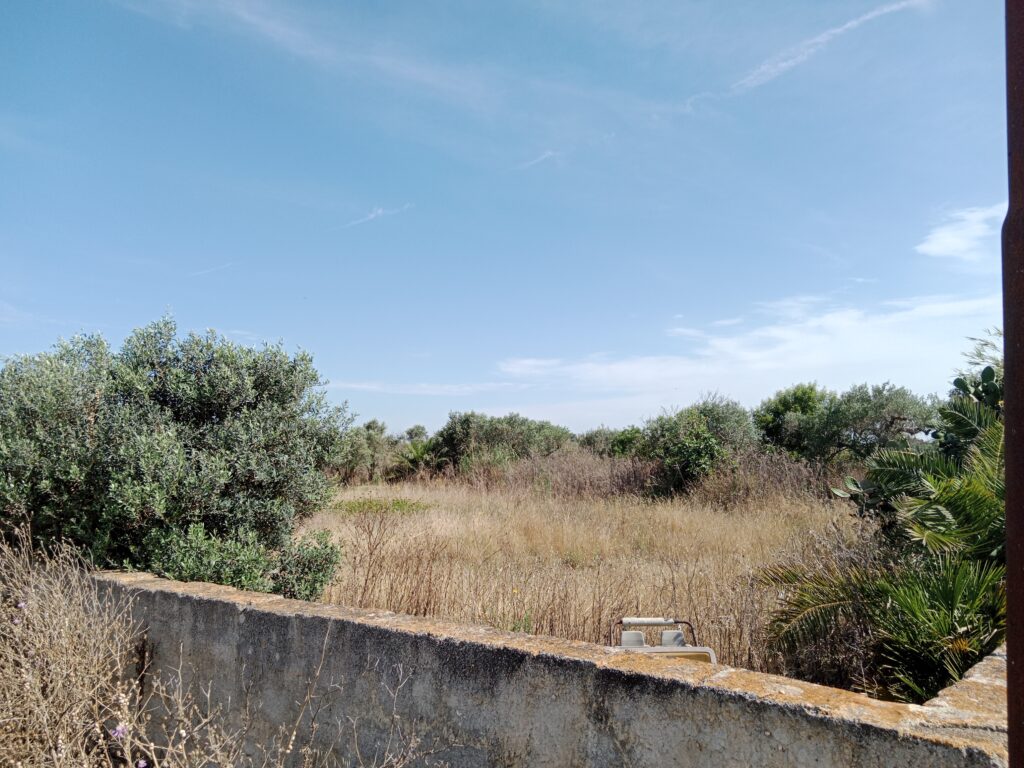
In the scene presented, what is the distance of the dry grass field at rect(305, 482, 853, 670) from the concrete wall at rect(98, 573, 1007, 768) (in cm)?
151

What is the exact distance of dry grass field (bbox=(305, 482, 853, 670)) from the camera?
465 centimetres

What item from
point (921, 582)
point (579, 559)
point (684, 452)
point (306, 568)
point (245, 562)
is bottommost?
point (579, 559)

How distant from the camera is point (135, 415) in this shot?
5.22 metres

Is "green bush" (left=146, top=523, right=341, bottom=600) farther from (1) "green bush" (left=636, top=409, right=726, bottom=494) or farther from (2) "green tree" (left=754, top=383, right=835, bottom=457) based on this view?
(2) "green tree" (left=754, top=383, right=835, bottom=457)

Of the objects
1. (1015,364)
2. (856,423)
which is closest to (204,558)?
(1015,364)

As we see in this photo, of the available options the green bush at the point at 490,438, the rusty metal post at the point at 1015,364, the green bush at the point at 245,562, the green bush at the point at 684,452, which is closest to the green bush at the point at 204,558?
the green bush at the point at 245,562

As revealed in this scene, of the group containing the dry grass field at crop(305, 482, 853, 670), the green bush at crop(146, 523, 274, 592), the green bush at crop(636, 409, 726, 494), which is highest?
the green bush at crop(636, 409, 726, 494)

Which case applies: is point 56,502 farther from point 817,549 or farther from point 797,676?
point 817,549

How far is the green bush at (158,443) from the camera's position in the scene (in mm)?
4910

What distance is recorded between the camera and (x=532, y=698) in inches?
105

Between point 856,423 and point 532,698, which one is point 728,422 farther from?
point 532,698

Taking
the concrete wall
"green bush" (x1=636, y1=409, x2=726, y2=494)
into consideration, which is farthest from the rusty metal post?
"green bush" (x1=636, y1=409, x2=726, y2=494)

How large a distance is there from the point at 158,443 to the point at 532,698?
11.5 ft

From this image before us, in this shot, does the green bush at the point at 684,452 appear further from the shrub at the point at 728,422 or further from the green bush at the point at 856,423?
the green bush at the point at 856,423
